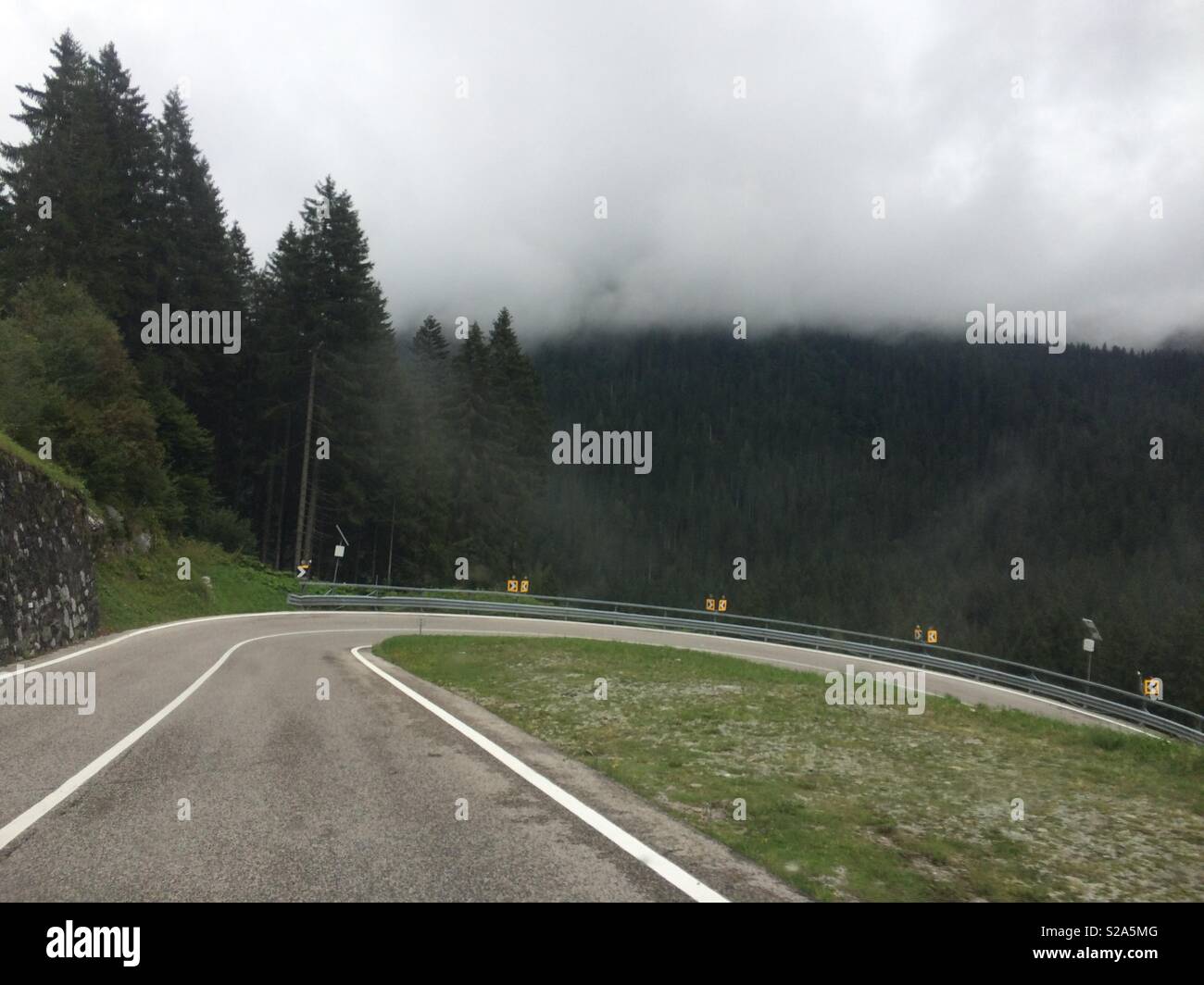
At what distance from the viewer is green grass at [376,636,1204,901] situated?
16.1 feet

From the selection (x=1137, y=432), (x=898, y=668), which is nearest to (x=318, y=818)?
(x=898, y=668)

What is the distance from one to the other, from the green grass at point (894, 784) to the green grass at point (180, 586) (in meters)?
17.5

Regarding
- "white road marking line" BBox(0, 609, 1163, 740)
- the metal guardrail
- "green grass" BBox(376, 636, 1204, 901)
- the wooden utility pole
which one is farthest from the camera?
the wooden utility pole

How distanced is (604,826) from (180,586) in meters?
30.3

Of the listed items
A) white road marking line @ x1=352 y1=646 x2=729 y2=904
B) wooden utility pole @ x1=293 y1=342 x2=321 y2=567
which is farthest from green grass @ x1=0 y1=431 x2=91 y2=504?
white road marking line @ x1=352 y1=646 x2=729 y2=904

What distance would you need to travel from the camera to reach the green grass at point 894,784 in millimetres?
4922

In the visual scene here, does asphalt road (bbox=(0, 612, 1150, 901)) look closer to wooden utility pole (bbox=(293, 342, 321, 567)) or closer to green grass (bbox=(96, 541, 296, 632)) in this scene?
green grass (bbox=(96, 541, 296, 632))

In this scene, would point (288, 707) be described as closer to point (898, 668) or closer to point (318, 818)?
point (318, 818)

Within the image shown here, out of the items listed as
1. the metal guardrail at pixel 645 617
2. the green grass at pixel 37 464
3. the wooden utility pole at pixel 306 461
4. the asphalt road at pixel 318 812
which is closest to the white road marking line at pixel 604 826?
the asphalt road at pixel 318 812

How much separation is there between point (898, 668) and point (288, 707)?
22.2 m

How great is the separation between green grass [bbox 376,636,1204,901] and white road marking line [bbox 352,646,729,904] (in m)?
0.64

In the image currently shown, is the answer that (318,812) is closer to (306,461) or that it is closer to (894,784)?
(894,784)
